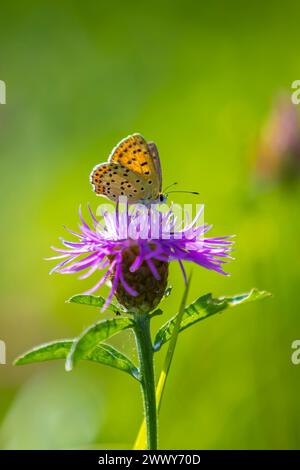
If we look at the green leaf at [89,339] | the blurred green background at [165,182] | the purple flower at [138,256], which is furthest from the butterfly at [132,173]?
the blurred green background at [165,182]

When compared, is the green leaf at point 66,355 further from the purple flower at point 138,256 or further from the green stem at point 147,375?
the purple flower at point 138,256

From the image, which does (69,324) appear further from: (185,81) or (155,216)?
(185,81)

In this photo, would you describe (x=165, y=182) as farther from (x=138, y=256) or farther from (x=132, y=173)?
(x=138, y=256)

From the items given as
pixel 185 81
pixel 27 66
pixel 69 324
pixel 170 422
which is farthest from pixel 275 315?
pixel 27 66

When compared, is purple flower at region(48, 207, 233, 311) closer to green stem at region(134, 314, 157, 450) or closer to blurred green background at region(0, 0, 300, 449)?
green stem at region(134, 314, 157, 450)

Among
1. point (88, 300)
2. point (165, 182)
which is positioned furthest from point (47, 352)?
point (165, 182)

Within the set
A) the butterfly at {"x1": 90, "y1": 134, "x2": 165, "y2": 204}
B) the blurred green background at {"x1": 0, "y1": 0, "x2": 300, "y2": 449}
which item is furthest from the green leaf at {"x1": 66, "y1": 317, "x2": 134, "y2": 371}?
the blurred green background at {"x1": 0, "y1": 0, "x2": 300, "y2": 449}
